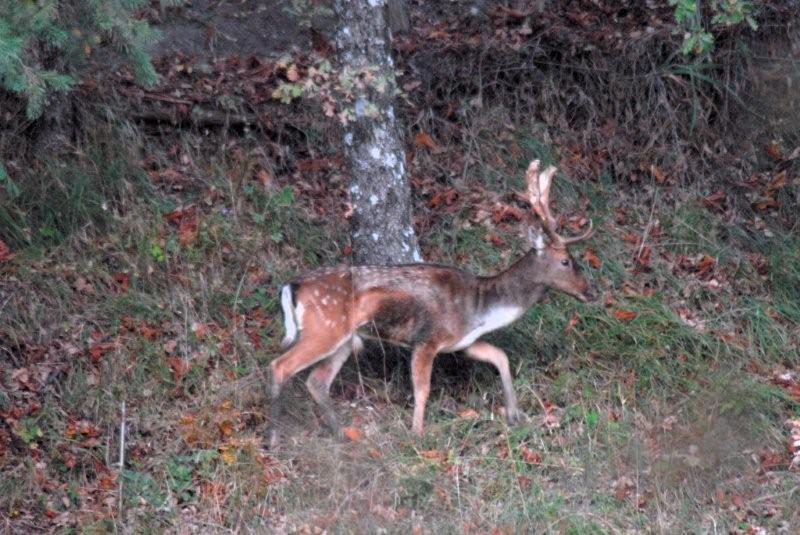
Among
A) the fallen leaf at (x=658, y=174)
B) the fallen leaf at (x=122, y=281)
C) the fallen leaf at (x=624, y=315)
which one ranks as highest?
the fallen leaf at (x=122, y=281)

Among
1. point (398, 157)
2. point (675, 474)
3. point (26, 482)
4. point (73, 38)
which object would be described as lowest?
point (675, 474)

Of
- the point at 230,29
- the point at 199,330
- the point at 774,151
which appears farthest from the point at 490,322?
the point at 230,29

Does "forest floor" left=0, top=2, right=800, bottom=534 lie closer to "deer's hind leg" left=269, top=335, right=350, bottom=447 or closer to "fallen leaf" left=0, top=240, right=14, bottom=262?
"fallen leaf" left=0, top=240, right=14, bottom=262

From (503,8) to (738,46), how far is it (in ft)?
6.86

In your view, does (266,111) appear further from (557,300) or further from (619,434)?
→ (619,434)

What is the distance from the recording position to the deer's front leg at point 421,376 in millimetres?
8820

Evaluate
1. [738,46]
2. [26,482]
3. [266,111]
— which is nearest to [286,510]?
[26,482]

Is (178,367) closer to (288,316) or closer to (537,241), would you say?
(288,316)

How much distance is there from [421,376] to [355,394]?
0.60m

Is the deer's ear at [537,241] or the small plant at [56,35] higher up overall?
the small plant at [56,35]

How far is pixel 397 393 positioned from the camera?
9.30 m

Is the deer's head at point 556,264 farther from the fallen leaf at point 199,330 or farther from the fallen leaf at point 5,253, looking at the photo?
the fallen leaf at point 5,253

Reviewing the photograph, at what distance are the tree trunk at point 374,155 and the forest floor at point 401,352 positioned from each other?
2.25ft

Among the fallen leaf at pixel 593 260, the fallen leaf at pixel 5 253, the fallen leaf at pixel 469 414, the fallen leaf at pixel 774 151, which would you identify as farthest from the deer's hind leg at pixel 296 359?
the fallen leaf at pixel 774 151
